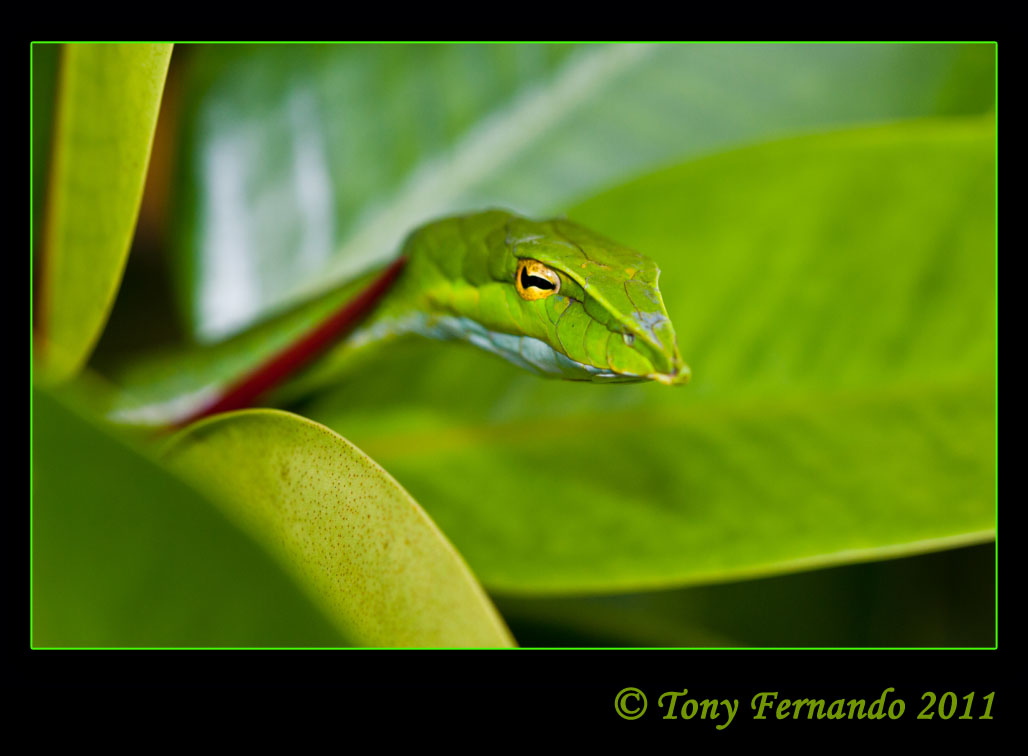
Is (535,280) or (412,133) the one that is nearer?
(535,280)

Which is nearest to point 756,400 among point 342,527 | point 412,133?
point 342,527

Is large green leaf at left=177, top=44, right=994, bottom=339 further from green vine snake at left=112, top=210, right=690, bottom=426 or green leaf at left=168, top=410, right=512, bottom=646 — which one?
green leaf at left=168, top=410, right=512, bottom=646

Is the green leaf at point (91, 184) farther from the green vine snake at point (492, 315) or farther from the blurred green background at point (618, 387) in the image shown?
the green vine snake at point (492, 315)

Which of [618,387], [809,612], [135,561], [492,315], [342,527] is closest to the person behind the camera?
[135,561]

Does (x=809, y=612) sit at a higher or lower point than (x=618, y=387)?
lower

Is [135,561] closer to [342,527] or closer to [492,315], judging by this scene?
[342,527]

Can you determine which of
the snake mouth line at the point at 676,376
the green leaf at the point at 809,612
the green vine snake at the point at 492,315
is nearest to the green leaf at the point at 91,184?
the green vine snake at the point at 492,315

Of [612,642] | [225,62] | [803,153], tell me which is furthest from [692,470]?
[225,62]
